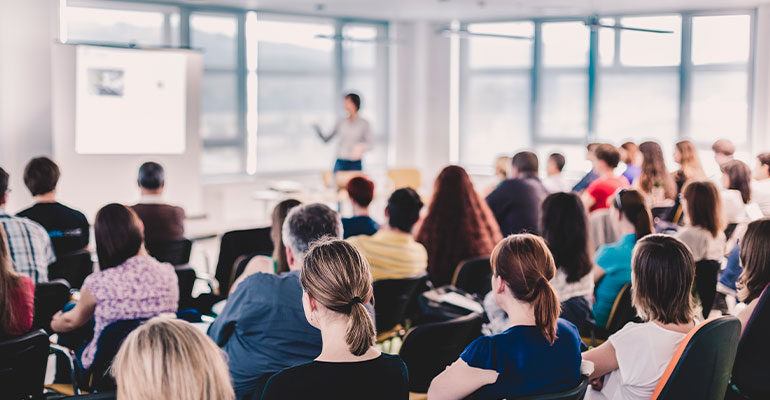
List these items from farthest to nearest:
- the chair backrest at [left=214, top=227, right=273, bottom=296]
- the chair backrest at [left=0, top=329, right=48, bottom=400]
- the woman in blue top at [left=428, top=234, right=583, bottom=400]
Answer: the chair backrest at [left=214, top=227, right=273, bottom=296]
the chair backrest at [left=0, top=329, right=48, bottom=400]
the woman in blue top at [left=428, top=234, right=583, bottom=400]

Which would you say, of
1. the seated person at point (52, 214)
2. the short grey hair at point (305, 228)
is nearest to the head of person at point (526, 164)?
the seated person at point (52, 214)

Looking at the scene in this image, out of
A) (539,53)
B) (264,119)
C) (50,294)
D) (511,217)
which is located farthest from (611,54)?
(50,294)

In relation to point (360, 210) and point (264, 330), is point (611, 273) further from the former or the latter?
point (264, 330)

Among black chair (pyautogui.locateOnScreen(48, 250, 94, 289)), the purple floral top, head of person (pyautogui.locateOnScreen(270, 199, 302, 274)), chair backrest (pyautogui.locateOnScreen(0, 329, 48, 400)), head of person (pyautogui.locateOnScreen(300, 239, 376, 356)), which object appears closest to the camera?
head of person (pyautogui.locateOnScreen(300, 239, 376, 356))

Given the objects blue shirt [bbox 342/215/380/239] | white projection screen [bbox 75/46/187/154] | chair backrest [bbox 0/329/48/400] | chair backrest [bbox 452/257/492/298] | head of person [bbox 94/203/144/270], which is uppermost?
white projection screen [bbox 75/46/187/154]

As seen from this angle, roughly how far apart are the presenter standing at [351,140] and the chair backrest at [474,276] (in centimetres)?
537

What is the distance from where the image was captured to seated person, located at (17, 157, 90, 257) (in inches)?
194

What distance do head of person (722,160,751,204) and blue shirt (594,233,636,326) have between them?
8.63 feet

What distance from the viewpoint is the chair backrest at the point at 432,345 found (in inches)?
122

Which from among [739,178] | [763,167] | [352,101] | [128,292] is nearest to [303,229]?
[128,292]

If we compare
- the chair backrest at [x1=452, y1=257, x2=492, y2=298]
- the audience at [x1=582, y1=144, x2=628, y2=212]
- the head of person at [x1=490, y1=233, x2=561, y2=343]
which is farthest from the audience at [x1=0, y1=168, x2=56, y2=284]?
the audience at [x1=582, y1=144, x2=628, y2=212]

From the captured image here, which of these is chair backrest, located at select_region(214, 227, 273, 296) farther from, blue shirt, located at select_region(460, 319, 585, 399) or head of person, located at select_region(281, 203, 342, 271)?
blue shirt, located at select_region(460, 319, 585, 399)

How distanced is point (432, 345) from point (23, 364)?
156 cm

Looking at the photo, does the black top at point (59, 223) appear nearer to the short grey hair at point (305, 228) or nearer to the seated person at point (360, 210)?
the seated person at point (360, 210)
